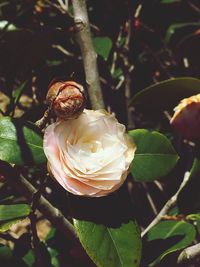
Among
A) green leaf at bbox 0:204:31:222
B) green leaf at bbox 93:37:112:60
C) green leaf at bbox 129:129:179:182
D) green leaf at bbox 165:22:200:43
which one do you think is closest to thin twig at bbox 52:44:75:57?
green leaf at bbox 93:37:112:60

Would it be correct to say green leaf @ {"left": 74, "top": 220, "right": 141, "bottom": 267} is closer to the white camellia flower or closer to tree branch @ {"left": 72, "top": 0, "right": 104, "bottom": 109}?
the white camellia flower

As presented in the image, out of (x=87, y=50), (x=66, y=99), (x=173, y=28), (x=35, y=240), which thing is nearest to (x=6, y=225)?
(x=35, y=240)

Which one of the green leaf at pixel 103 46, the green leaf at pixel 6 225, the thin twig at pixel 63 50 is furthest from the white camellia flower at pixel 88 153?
the thin twig at pixel 63 50

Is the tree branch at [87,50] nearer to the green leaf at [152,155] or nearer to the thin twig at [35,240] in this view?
the green leaf at [152,155]

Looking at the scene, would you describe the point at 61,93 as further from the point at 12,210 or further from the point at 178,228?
the point at 178,228

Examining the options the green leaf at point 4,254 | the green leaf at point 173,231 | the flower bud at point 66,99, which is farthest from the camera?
the green leaf at point 4,254

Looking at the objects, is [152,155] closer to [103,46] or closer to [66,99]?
[66,99]
